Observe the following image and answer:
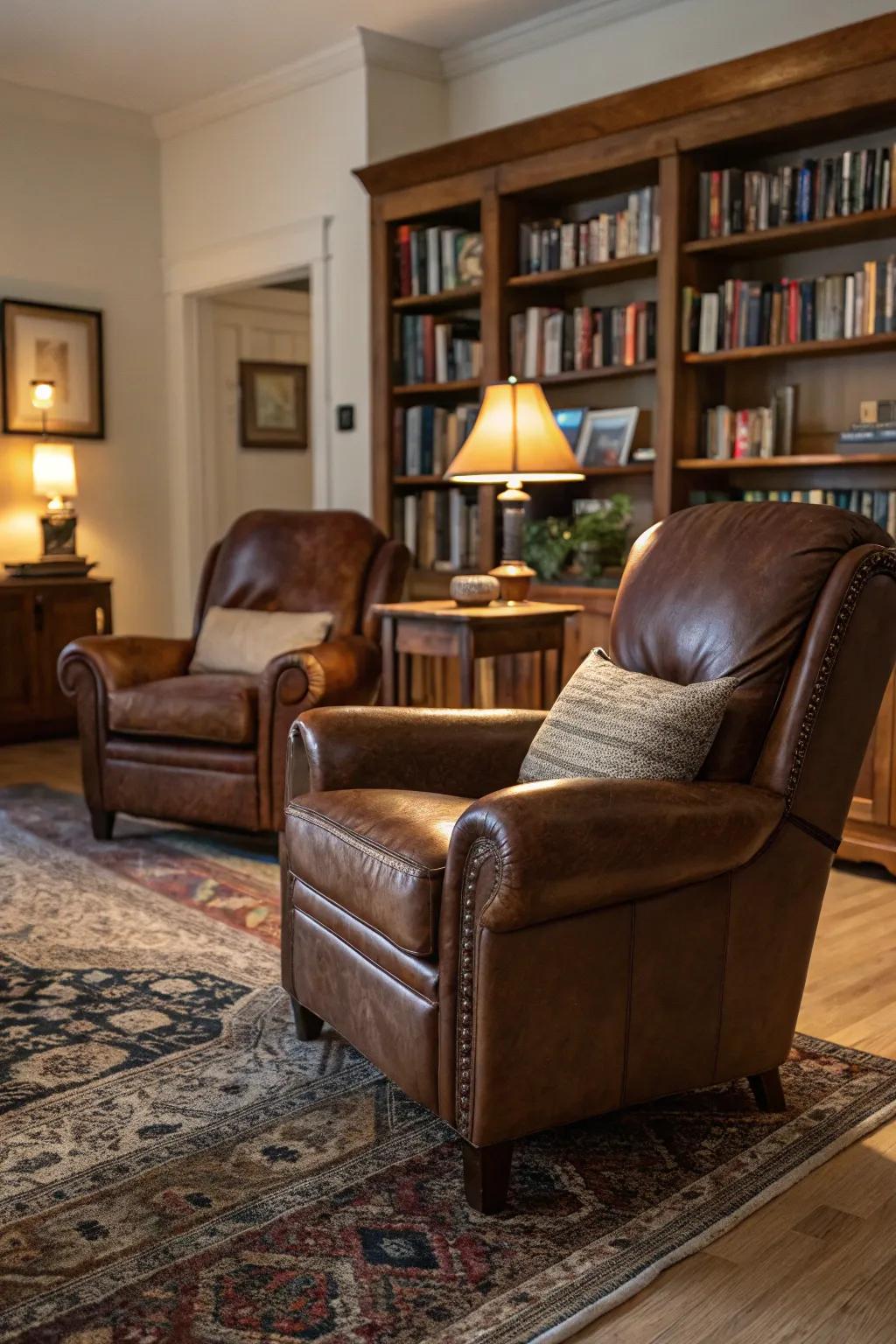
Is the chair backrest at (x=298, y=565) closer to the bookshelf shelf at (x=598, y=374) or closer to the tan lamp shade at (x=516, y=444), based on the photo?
the tan lamp shade at (x=516, y=444)

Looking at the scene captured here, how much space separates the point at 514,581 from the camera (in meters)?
3.79

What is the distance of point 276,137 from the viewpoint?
552cm

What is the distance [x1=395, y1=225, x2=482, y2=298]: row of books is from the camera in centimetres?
473

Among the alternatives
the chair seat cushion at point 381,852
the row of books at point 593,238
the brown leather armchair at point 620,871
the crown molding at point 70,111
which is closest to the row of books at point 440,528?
the row of books at point 593,238

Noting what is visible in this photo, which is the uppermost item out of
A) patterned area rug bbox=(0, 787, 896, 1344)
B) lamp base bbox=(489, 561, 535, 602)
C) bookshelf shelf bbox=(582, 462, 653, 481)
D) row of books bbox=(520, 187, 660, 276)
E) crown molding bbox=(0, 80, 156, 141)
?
crown molding bbox=(0, 80, 156, 141)

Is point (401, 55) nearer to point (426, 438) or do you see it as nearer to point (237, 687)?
point (426, 438)

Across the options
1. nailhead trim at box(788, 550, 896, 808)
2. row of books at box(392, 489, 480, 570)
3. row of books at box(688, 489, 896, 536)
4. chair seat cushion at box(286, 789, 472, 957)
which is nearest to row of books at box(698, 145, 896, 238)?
row of books at box(688, 489, 896, 536)

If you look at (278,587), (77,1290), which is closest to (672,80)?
(278,587)

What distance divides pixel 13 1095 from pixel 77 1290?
24.1 inches

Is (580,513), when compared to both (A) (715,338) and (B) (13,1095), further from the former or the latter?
(B) (13,1095)

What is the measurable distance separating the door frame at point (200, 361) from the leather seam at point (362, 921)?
3.43 metres

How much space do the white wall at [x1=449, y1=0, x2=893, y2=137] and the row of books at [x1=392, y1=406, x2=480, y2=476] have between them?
1.23 m

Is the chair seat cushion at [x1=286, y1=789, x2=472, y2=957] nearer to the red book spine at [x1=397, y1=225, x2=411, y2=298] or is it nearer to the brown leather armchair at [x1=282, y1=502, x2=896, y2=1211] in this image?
the brown leather armchair at [x1=282, y1=502, x2=896, y2=1211]

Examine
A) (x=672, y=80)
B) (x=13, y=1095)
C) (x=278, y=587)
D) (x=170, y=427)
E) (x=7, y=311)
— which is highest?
(x=672, y=80)
